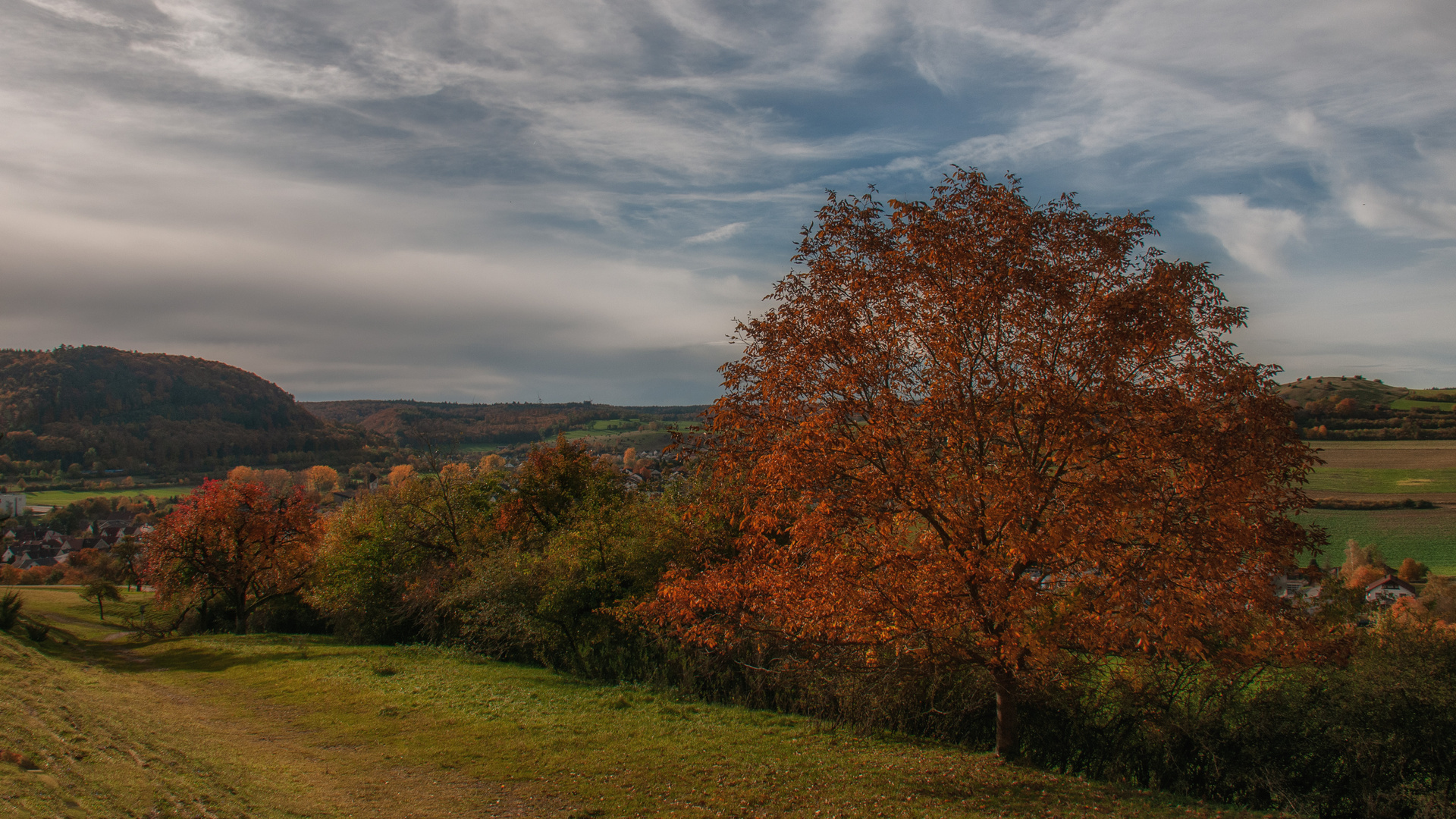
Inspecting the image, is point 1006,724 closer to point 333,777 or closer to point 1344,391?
point 333,777

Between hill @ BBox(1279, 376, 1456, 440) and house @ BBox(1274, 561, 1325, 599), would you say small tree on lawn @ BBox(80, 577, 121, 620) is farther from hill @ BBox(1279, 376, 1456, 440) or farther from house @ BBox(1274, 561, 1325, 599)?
hill @ BBox(1279, 376, 1456, 440)

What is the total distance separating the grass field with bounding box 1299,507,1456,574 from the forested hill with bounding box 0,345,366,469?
6319 inches

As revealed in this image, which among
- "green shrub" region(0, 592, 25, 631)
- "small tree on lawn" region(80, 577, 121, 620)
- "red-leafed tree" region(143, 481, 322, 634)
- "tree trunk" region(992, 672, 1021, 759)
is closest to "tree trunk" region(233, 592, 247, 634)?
"red-leafed tree" region(143, 481, 322, 634)

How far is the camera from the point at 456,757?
13281 mm

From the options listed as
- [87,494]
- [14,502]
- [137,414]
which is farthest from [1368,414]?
[137,414]

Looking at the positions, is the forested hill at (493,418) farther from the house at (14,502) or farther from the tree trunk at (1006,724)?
the tree trunk at (1006,724)

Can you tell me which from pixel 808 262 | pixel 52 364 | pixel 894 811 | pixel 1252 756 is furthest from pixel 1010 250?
pixel 52 364

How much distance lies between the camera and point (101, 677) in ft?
64.0

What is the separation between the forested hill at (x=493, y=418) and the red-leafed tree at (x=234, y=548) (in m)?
81.2

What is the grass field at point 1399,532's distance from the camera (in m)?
44.4

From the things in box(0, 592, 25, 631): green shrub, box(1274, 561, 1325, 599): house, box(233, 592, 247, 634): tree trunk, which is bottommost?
box(233, 592, 247, 634): tree trunk

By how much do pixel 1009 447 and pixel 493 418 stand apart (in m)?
164

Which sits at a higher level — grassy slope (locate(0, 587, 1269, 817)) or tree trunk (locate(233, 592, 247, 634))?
grassy slope (locate(0, 587, 1269, 817))

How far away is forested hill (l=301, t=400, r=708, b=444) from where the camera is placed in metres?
139
